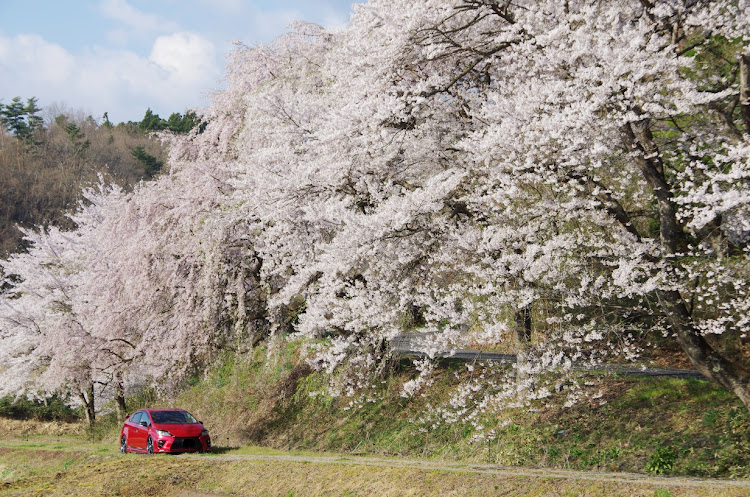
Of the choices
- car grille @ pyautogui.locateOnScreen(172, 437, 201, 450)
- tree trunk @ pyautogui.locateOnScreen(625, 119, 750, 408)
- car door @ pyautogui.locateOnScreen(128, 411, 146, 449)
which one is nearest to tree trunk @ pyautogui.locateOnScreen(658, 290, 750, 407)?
tree trunk @ pyautogui.locateOnScreen(625, 119, 750, 408)

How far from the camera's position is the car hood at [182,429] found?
14.4m

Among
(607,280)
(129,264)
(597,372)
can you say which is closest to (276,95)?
(129,264)

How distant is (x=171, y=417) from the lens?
15.2 metres

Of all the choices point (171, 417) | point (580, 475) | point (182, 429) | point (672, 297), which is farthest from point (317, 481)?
point (171, 417)

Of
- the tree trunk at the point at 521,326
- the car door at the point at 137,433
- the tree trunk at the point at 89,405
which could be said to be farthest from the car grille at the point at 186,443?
the tree trunk at the point at 89,405

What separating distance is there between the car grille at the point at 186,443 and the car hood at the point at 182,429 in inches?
3.6

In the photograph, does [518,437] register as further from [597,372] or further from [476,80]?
[476,80]

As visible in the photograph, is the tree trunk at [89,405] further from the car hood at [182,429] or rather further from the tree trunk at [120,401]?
the car hood at [182,429]

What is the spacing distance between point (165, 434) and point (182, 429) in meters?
0.38

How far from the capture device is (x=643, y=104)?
28.6ft

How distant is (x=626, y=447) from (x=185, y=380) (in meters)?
13.0

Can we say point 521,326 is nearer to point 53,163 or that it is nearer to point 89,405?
point 89,405

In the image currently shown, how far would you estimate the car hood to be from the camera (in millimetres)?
14367

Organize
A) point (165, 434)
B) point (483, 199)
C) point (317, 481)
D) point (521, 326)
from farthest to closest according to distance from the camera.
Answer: point (165, 434)
point (521, 326)
point (483, 199)
point (317, 481)
